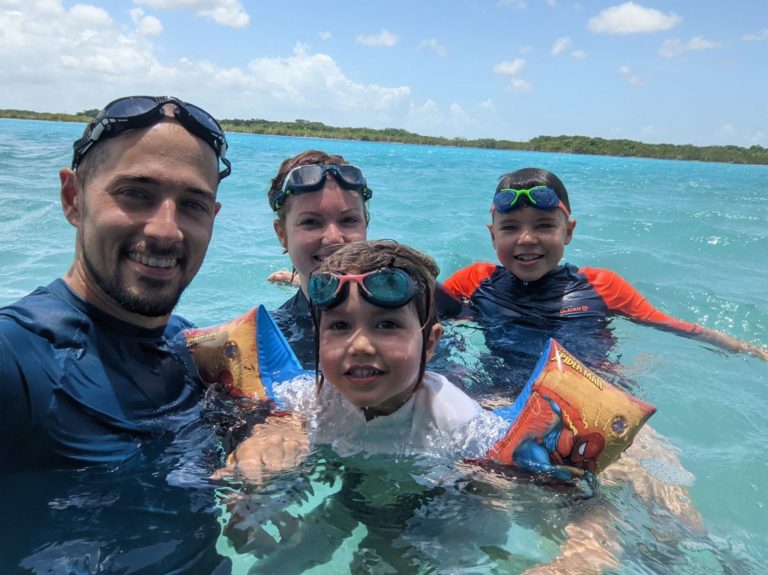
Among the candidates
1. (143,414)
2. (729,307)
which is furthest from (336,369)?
(729,307)

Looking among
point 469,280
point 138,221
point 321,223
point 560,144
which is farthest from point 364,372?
point 560,144

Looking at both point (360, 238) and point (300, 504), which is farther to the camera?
point (360, 238)

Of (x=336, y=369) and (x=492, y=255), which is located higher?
(x=336, y=369)

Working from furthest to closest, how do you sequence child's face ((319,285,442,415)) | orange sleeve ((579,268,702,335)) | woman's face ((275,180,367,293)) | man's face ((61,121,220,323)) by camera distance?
1. orange sleeve ((579,268,702,335))
2. woman's face ((275,180,367,293))
3. child's face ((319,285,442,415))
4. man's face ((61,121,220,323))

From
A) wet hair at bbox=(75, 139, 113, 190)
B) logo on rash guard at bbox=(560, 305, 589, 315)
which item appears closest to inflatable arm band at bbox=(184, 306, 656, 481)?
wet hair at bbox=(75, 139, 113, 190)

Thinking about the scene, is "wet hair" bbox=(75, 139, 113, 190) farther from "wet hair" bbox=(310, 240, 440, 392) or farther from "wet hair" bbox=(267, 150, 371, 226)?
"wet hair" bbox=(267, 150, 371, 226)

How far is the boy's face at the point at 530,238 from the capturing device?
446 centimetres

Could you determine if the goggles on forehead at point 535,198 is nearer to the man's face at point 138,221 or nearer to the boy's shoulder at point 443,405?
the boy's shoulder at point 443,405

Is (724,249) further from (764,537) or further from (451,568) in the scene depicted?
Result: (451,568)

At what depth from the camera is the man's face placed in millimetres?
2203

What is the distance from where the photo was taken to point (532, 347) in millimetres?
4473

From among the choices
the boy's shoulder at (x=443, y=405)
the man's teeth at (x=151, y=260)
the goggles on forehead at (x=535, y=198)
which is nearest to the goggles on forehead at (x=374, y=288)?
the boy's shoulder at (x=443, y=405)

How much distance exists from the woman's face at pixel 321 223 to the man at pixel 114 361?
0.88 metres

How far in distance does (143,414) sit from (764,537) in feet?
10.5
